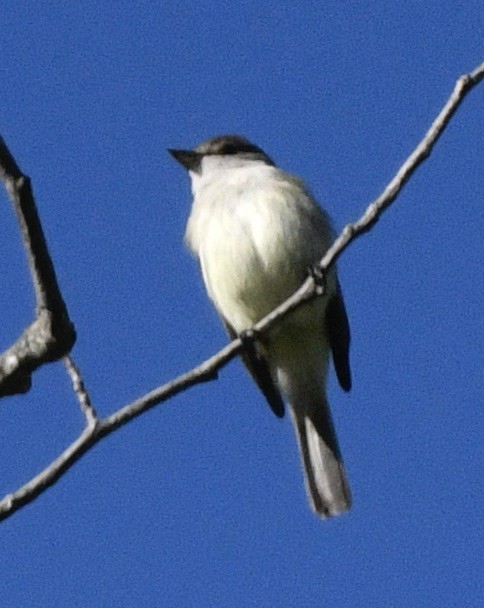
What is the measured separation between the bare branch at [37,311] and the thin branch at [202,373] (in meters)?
0.22

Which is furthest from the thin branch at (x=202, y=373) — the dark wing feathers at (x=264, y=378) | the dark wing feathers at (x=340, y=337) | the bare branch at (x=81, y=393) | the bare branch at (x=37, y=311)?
the dark wing feathers at (x=264, y=378)

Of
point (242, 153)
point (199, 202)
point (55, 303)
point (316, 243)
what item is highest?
point (242, 153)

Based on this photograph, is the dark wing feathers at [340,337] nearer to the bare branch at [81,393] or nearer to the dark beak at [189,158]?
the dark beak at [189,158]

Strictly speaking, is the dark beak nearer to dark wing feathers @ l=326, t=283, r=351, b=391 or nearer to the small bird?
the small bird

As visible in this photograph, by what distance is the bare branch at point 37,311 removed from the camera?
2961 millimetres

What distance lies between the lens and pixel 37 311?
313cm

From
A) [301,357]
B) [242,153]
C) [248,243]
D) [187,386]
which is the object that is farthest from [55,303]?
[242,153]

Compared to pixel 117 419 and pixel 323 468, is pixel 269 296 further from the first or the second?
pixel 117 419

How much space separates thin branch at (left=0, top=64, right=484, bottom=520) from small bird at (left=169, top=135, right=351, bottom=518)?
219 centimetres

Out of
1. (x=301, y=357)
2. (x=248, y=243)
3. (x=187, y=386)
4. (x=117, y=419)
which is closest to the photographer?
(x=117, y=419)

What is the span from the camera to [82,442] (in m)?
3.21

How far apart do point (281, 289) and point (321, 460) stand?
101cm

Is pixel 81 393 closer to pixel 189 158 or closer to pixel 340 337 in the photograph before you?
pixel 340 337

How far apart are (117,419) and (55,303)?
1.28 feet
